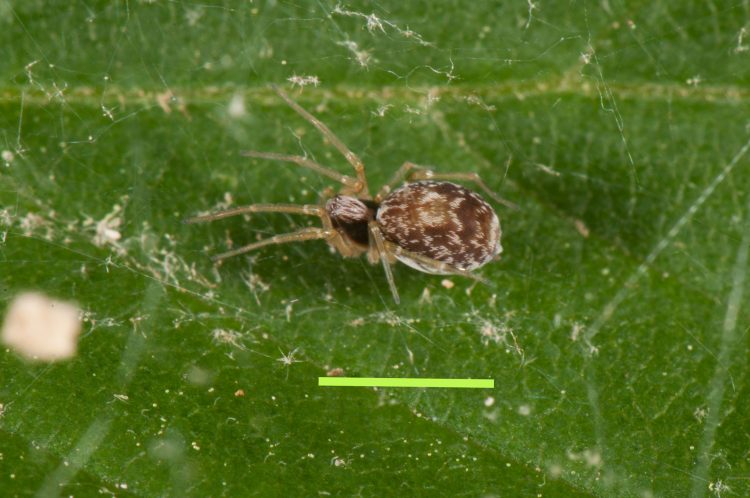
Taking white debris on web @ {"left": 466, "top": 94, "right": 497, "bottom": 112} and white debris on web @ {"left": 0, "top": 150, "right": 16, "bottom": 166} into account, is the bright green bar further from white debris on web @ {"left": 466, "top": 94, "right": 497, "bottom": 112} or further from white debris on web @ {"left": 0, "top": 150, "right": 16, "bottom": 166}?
white debris on web @ {"left": 0, "top": 150, "right": 16, "bottom": 166}

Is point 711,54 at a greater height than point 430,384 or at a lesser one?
greater

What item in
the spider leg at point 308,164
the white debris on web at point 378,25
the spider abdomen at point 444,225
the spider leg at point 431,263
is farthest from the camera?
the white debris on web at point 378,25

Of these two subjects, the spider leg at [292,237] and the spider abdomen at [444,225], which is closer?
the spider abdomen at [444,225]

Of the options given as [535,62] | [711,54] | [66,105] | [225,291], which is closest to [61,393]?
[225,291]

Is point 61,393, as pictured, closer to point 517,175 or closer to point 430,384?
point 430,384

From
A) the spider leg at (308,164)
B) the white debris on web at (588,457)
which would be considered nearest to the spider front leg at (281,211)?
the spider leg at (308,164)

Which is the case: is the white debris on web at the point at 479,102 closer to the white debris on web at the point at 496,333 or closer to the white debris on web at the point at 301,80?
the white debris on web at the point at 301,80

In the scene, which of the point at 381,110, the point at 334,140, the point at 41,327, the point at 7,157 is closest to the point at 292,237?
the point at 334,140

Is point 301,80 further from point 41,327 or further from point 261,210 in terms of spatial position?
point 41,327
